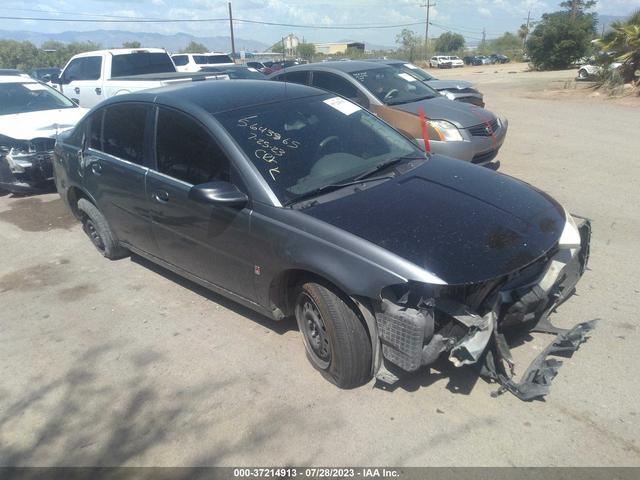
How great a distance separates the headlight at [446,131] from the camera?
661 cm

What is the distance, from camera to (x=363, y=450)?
2633 millimetres

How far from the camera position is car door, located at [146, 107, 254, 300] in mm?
3352

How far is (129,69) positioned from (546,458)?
1093 cm

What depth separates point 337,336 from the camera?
289 centimetres

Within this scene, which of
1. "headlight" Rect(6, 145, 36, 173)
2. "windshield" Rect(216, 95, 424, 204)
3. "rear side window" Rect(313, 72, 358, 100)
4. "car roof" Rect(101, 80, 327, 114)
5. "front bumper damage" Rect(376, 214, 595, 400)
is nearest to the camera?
"front bumper damage" Rect(376, 214, 595, 400)

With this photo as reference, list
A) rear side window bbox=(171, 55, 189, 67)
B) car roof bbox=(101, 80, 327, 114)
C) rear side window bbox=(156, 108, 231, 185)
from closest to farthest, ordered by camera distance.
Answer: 1. rear side window bbox=(156, 108, 231, 185)
2. car roof bbox=(101, 80, 327, 114)
3. rear side window bbox=(171, 55, 189, 67)

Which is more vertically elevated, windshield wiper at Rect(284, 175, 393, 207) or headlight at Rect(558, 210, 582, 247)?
Result: windshield wiper at Rect(284, 175, 393, 207)

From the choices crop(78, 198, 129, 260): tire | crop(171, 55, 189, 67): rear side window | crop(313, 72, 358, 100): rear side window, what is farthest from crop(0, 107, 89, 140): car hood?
crop(171, 55, 189, 67): rear side window

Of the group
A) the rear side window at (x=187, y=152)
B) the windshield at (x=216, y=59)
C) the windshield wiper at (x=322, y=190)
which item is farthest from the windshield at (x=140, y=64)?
the windshield at (x=216, y=59)

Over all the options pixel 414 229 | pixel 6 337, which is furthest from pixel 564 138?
pixel 6 337

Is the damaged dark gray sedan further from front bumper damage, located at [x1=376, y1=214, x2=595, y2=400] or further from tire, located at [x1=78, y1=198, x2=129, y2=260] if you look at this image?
tire, located at [x1=78, y1=198, x2=129, y2=260]

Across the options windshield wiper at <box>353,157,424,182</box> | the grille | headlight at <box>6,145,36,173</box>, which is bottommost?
headlight at <box>6,145,36,173</box>

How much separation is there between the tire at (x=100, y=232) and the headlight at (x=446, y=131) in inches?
165

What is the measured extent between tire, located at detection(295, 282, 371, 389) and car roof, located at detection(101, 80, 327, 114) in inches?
60.2
